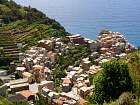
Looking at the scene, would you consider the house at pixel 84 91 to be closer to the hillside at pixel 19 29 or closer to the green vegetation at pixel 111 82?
the hillside at pixel 19 29

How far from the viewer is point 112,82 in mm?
9797

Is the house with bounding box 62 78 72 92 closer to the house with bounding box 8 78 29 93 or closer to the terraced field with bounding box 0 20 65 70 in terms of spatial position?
the house with bounding box 8 78 29 93

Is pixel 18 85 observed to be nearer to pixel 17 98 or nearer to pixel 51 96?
pixel 17 98

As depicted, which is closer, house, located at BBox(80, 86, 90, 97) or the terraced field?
house, located at BBox(80, 86, 90, 97)

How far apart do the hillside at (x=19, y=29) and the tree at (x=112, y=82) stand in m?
15.9

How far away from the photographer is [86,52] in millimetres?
28656

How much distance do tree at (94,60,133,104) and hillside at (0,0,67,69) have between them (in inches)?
624

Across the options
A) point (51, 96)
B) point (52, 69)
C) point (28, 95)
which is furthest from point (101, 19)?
point (51, 96)

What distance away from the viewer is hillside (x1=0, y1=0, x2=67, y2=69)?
27.5 meters

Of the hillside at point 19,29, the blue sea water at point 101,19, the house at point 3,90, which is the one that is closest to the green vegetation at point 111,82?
the house at point 3,90

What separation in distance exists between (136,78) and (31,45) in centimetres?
2002

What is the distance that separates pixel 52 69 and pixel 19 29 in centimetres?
737

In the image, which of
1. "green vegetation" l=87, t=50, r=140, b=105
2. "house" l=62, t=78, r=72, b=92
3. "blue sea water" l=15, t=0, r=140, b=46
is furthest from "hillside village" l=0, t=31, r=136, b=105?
"blue sea water" l=15, t=0, r=140, b=46

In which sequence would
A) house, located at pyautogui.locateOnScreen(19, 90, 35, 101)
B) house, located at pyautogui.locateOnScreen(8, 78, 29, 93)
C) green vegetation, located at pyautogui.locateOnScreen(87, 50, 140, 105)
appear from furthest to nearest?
house, located at pyautogui.locateOnScreen(8, 78, 29, 93), house, located at pyautogui.locateOnScreen(19, 90, 35, 101), green vegetation, located at pyautogui.locateOnScreen(87, 50, 140, 105)
